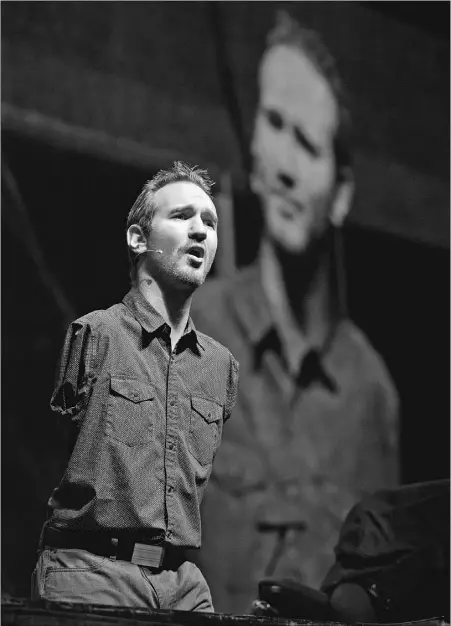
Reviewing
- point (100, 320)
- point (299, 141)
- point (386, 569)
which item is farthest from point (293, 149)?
point (100, 320)

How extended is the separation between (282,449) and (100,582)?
8.01 ft

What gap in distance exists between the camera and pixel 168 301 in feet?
7.44

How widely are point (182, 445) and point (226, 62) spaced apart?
2.77 metres

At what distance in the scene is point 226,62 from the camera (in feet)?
14.8

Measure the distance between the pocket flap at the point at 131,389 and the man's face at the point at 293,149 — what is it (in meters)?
2.49

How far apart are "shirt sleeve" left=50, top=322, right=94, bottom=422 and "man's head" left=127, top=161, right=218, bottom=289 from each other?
23 centimetres

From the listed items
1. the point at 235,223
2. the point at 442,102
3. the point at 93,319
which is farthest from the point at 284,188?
the point at 93,319

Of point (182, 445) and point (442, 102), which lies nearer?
point (182, 445)

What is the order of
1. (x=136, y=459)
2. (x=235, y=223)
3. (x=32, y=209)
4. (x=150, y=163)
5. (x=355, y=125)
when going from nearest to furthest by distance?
(x=136, y=459) → (x=32, y=209) → (x=150, y=163) → (x=235, y=223) → (x=355, y=125)

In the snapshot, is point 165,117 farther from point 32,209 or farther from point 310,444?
point 310,444

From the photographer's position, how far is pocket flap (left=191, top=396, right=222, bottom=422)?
2.23 metres

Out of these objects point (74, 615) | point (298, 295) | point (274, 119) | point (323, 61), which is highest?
point (323, 61)

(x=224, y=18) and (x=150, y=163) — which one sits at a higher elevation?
(x=224, y=18)

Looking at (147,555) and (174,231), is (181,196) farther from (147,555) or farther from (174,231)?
(147,555)
